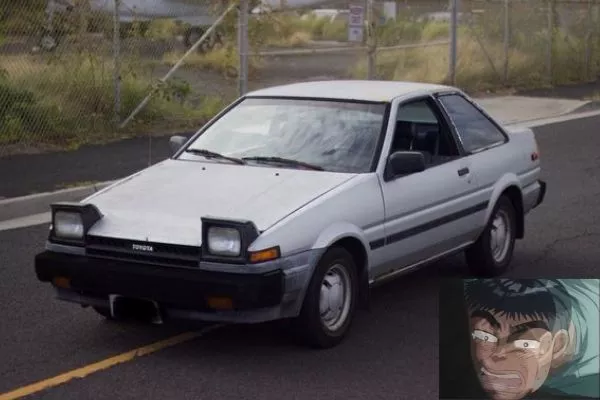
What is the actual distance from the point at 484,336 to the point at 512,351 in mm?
114

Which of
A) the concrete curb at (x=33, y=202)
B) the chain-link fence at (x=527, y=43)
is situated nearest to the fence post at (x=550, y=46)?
the chain-link fence at (x=527, y=43)

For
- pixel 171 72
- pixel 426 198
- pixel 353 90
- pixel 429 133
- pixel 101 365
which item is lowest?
pixel 101 365

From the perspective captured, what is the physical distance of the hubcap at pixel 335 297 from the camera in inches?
259

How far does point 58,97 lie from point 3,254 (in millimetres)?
5868

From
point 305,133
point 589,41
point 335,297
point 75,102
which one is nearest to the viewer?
point 335,297

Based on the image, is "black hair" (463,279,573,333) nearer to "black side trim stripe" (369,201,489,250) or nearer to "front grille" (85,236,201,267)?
"front grille" (85,236,201,267)

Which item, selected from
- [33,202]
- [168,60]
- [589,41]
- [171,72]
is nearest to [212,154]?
[33,202]

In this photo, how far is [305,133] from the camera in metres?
7.48

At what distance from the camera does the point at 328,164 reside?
7230 millimetres

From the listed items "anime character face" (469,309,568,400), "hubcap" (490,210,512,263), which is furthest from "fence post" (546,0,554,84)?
"anime character face" (469,309,568,400)

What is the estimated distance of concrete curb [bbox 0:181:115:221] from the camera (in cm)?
1085

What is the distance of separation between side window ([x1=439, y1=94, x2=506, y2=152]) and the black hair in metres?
4.25

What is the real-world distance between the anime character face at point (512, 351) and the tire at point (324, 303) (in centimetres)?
258

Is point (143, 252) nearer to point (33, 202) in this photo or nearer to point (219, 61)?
point (33, 202)
